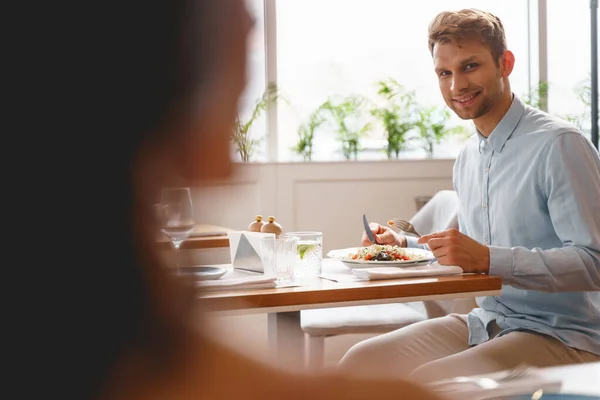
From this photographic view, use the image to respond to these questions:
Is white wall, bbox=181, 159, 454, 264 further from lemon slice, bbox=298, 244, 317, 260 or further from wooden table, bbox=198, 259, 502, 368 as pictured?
wooden table, bbox=198, 259, 502, 368

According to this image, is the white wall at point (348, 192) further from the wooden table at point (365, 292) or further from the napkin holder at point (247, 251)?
the wooden table at point (365, 292)

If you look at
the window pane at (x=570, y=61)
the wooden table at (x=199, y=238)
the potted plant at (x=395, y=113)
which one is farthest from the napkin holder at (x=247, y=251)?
the window pane at (x=570, y=61)

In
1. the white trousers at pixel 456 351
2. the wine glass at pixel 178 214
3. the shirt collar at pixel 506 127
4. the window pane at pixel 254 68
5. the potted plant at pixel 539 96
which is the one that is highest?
the potted plant at pixel 539 96

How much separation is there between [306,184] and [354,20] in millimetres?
1224

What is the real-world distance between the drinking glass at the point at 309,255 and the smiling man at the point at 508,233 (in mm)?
250

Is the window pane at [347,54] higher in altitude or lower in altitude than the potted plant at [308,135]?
higher

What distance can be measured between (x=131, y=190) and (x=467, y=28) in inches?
79.7

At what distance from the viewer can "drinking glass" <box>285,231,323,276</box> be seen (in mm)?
2133

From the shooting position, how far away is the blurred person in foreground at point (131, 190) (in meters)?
Answer: 0.33

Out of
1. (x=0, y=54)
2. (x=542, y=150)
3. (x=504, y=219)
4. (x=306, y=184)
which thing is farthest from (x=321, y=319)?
(x=0, y=54)

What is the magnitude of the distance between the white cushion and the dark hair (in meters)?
2.51

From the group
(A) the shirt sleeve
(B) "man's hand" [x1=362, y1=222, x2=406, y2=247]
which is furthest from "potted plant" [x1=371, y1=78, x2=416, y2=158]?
(A) the shirt sleeve

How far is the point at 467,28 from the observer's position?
87.3 inches

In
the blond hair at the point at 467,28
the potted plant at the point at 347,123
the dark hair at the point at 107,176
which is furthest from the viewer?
the potted plant at the point at 347,123
